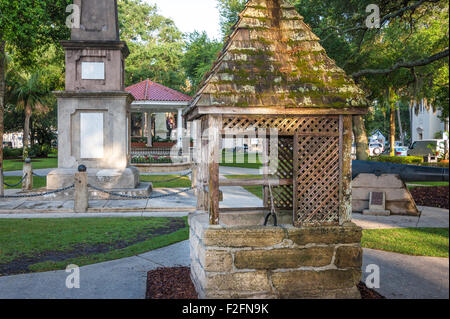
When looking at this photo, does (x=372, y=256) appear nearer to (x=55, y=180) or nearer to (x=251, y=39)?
(x=251, y=39)

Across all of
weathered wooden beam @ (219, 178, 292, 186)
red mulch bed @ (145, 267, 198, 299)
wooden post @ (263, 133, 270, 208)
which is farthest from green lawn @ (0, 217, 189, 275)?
weathered wooden beam @ (219, 178, 292, 186)

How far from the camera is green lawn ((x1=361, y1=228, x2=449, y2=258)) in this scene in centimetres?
724

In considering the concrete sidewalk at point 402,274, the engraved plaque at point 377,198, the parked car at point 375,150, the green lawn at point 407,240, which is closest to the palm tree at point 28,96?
the parked car at point 375,150

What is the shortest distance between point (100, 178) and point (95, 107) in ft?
8.93

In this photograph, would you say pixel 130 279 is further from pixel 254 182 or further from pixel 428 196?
pixel 428 196

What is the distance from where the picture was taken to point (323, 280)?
477 centimetres

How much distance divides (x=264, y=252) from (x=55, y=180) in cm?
1160

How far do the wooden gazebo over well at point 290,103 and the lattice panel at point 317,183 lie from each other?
0.01 metres

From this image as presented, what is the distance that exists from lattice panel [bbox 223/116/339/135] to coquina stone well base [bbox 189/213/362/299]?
1236mm

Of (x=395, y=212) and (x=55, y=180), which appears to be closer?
(x=395, y=212)

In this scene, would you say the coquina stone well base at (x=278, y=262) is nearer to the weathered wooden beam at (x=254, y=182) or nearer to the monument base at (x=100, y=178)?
the weathered wooden beam at (x=254, y=182)

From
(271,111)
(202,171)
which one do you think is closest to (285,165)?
(202,171)

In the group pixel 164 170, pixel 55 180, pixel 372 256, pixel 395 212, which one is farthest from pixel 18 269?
pixel 164 170

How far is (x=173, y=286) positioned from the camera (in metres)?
5.41
